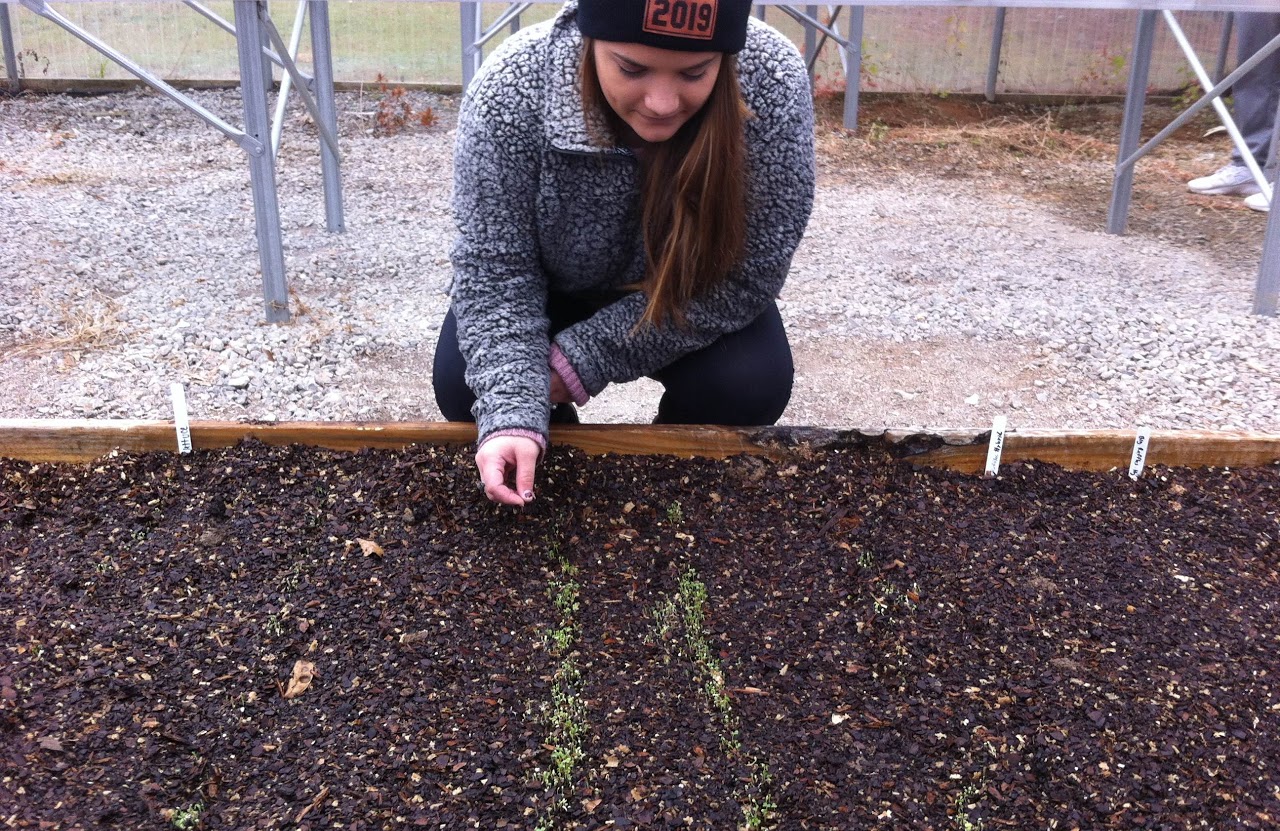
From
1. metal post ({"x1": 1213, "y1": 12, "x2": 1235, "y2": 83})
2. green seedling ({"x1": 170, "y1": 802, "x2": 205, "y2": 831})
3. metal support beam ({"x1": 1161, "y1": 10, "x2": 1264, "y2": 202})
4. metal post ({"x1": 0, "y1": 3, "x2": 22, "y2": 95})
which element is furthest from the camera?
metal post ({"x1": 1213, "y1": 12, "x2": 1235, "y2": 83})

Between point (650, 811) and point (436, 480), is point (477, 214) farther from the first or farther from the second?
point (650, 811)

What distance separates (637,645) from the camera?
155 cm

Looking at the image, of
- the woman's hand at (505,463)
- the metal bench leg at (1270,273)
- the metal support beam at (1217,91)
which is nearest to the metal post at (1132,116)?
the metal support beam at (1217,91)

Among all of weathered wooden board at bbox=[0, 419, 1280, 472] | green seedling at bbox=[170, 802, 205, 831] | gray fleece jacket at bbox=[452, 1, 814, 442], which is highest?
gray fleece jacket at bbox=[452, 1, 814, 442]

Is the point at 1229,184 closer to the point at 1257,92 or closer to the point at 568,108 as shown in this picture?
the point at 1257,92

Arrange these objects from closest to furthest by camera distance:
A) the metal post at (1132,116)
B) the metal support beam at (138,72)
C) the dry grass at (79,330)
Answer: the metal support beam at (138,72)
the dry grass at (79,330)
the metal post at (1132,116)

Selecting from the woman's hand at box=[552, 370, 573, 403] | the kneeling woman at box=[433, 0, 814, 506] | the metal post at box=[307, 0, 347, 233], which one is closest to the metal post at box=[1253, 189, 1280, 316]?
the kneeling woman at box=[433, 0, 814, 506]

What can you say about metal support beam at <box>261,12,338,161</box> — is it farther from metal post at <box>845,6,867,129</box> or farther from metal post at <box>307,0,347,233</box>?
metal post at <box>845,6,867,129</box>

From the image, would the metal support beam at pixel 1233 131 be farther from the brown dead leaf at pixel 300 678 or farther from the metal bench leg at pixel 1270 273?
the brown dead leaf at pixel 300 678

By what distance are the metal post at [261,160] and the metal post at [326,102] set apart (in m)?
0.48

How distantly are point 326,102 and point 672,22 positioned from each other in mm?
3213

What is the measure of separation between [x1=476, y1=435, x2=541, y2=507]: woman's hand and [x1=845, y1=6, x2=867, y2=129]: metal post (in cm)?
503

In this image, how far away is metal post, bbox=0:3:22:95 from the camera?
6520mm

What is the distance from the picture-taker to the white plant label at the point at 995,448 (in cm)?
186
